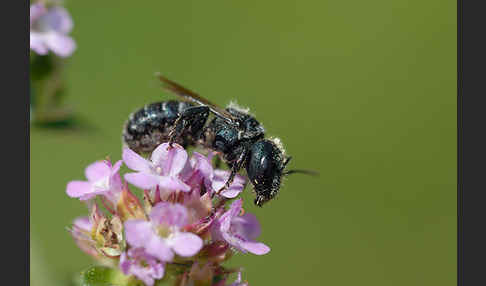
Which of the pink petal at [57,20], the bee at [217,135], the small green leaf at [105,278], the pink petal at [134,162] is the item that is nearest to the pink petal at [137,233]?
the pink petal at [134,162]

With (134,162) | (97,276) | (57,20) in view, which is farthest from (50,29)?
(97,276)

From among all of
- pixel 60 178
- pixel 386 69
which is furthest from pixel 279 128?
pixel 60 178

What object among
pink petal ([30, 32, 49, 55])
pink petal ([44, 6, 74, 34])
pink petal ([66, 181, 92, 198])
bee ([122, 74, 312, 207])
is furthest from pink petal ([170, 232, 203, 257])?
pink petal ([44, 6, 74, 34])

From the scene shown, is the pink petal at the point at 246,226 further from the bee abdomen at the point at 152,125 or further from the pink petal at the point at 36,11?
the pink petal at the point at 36,11

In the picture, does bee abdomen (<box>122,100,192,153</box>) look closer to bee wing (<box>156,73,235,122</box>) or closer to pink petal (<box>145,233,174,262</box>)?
bee wing (<box>156,73,235,122</box>)

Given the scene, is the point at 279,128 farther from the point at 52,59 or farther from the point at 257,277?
the point at 52,59

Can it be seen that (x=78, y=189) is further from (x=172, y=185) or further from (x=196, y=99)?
(x=196, y=99)
